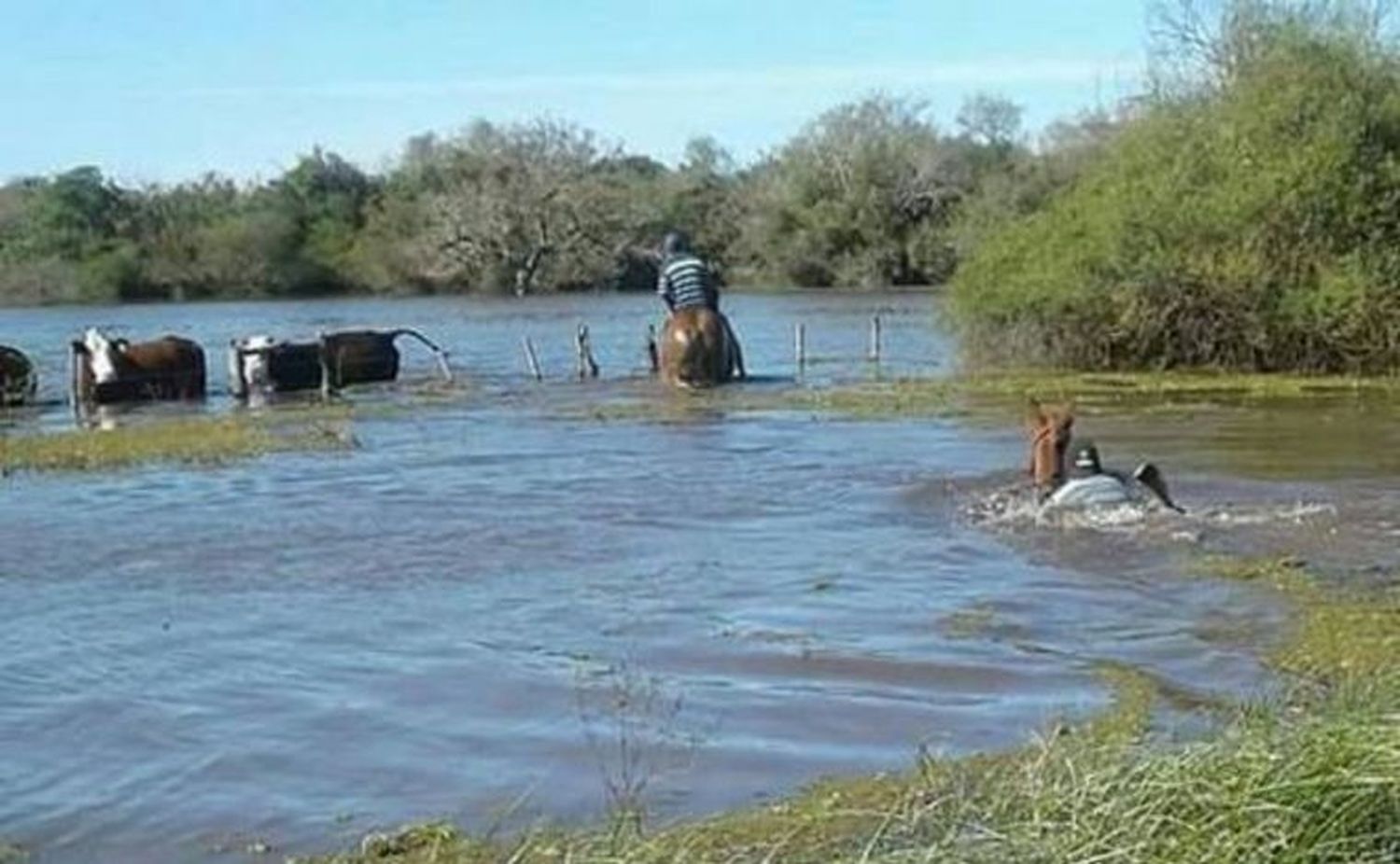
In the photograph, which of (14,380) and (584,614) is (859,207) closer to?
(14,380)

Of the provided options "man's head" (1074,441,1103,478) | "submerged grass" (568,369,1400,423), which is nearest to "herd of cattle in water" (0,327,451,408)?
"submerged grass" (568,369,1400,423)

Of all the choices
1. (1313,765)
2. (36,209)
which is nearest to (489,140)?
(36,209)

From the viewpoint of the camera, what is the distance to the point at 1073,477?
17891 mm

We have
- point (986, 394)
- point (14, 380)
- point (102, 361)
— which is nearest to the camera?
point (986, 394)

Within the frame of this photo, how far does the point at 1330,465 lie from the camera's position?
858 inches

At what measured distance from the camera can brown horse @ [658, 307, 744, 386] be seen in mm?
35188

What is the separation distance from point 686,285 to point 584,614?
869 inches

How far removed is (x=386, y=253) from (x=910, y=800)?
85263 millimetres

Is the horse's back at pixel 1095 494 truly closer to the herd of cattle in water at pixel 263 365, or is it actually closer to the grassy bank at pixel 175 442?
the grassy bank at pixel 175 442

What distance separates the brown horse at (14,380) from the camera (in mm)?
36406

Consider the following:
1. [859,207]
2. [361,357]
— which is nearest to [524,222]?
[859,207]

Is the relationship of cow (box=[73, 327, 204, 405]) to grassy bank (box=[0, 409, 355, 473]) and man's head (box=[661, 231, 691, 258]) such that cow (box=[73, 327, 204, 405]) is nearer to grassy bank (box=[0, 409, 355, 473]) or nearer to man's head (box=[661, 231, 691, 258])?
grassy bank (box=[0, 409, 355, 473])

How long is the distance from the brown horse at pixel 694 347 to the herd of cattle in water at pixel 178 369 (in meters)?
6.40

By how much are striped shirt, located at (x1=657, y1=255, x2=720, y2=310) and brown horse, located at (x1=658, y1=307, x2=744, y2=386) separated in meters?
0.14
